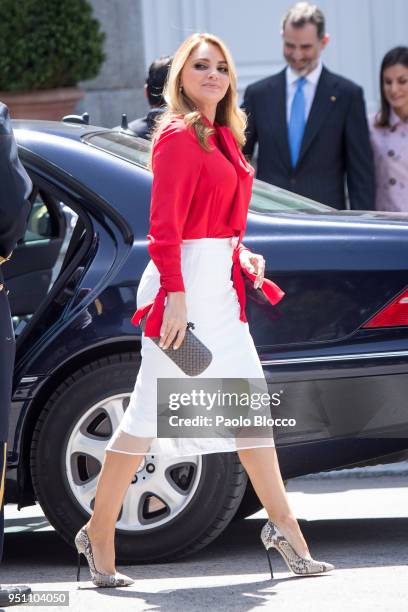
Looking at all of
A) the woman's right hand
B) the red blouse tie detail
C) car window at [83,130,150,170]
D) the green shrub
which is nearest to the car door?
car window at [83,130,150,170]

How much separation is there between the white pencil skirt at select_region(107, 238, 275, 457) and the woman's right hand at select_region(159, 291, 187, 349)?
60mm

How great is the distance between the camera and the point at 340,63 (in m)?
11.6

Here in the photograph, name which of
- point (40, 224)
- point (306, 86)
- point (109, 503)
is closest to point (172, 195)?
point (109, 503)

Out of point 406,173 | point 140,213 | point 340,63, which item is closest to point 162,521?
point 140,213

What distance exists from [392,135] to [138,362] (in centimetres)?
284

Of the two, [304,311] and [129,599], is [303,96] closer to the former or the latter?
[304,311]

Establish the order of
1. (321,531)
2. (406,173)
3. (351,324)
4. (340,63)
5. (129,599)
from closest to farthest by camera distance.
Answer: (129,599) → (351,324) → (321,531) → (406,173) → (340,63)

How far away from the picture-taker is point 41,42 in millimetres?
10125

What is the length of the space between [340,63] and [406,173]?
4523mm

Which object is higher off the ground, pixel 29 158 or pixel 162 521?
pixel 29 158

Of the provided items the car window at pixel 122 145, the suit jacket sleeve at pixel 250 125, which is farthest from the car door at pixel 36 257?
the car window at pixel 122 145

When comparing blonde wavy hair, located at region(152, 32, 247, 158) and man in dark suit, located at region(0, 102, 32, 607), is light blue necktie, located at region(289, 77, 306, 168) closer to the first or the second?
blonde wavy hair, located at region(152, 32, 247, 158)

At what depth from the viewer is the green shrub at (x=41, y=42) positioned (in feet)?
33.2

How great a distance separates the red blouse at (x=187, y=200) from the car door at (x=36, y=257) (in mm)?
2499
